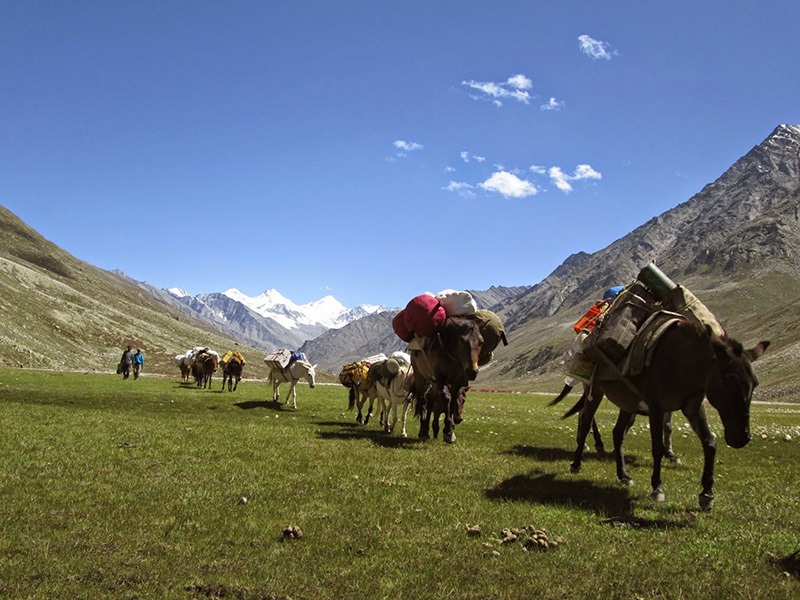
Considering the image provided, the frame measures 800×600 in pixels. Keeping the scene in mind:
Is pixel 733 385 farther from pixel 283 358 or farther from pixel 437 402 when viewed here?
pixel 283 358

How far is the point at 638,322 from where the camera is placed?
11.7m

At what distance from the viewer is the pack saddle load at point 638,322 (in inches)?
428

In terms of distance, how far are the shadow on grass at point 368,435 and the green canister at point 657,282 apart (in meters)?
7.73

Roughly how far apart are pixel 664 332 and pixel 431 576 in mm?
7180

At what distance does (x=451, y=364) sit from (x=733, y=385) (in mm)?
8952

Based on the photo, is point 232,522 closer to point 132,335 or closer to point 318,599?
point 318,599

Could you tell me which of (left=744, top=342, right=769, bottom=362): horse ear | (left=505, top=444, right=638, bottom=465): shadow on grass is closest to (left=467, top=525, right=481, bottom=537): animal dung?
(left=744, top=342, right=769, bottom=362): horse ear

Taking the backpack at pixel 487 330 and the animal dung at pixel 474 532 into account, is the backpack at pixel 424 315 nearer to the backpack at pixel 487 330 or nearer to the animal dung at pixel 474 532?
the backpack at pixel 487 330

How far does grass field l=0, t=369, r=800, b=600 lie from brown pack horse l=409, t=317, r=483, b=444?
2.20m

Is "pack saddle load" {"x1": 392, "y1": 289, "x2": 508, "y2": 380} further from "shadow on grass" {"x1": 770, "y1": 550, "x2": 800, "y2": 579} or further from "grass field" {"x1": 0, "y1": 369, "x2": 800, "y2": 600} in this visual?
"shadow on grass" {"x1": 770, "y1": 550, "x2": 800, "y2": 579}

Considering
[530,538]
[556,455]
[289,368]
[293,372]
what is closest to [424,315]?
[556,455]

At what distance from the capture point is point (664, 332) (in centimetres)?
1070

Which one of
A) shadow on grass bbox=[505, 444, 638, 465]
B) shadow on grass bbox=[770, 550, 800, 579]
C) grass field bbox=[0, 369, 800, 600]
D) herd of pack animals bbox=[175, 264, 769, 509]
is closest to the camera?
grass field bbox=[0, 369, 800, 600]

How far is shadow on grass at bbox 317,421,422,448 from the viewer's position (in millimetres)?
16125
